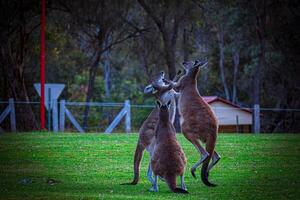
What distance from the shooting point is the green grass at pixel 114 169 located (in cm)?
1284

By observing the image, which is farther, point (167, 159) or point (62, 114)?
point (62, 114)

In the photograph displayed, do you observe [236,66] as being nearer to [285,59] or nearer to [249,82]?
[249,82]

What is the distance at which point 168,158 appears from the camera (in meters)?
12.5

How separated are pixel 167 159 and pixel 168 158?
3 centimetres

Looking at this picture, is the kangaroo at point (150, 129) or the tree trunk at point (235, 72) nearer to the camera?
the kangaroo at point (150, 129)

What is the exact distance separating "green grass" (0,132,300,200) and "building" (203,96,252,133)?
42.5 feet

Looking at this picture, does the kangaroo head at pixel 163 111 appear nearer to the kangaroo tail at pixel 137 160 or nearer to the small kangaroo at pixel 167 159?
the small kangaroo at pixel 167 159

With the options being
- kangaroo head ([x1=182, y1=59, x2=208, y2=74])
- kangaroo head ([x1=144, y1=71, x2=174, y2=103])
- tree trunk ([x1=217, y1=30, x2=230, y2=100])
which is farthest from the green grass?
tree trunk ([x1=217, y1=30, x2=230, y2=100])

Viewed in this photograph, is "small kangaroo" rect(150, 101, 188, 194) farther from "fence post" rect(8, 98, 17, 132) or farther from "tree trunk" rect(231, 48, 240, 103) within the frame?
"tree trunk" rect(231, 48, 240, 103)

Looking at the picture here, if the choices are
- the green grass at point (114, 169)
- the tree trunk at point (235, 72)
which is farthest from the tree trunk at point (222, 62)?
the green grass at point (114, 169)

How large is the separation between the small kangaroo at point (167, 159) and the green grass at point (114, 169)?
27 cm

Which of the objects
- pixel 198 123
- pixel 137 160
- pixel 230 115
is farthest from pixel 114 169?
pixel 230 115

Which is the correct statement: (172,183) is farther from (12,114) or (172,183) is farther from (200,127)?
(12,114)

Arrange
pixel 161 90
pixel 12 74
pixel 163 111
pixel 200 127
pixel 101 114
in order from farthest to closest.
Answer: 1. pixel 101 114
2. pixel 12 74
3. pixel 161 90
4. pixel 200 127
5. pixel 163 111
